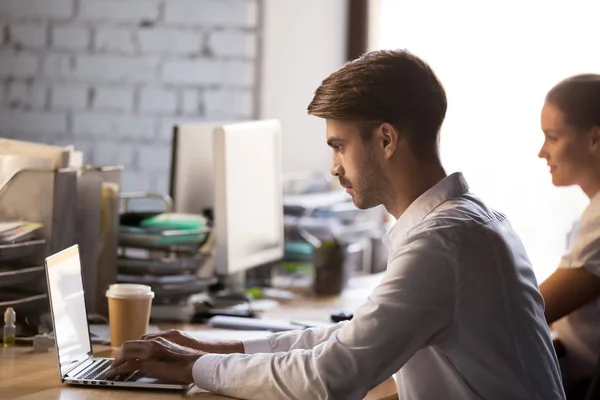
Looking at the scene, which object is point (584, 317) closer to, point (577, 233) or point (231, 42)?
point (577, 233)

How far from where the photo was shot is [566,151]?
2.34 m

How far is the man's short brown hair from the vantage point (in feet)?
5.23

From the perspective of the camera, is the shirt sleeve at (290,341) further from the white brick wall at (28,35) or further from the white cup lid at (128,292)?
the white brick wall at (28,35)

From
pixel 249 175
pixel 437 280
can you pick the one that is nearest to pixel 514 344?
pixel 437 280

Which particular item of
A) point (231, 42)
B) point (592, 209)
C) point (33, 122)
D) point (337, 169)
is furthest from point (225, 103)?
point (337, 169)

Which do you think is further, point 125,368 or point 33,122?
point 33,122

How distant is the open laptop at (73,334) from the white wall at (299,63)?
2.08 m

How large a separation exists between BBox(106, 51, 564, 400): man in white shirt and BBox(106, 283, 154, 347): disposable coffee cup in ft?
1.04

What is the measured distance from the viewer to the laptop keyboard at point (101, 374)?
1681 millimetres

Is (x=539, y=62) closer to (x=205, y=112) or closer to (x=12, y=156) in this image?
(x=205, y=112)

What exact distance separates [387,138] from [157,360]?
1.75ft

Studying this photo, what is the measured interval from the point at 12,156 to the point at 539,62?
218cm

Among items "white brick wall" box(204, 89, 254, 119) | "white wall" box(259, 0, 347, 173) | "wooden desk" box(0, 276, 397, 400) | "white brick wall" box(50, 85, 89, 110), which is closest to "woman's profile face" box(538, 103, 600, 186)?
"wooden desk" box(0, 276, 397, 400)

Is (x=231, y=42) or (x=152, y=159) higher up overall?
(x=231, y=42)
